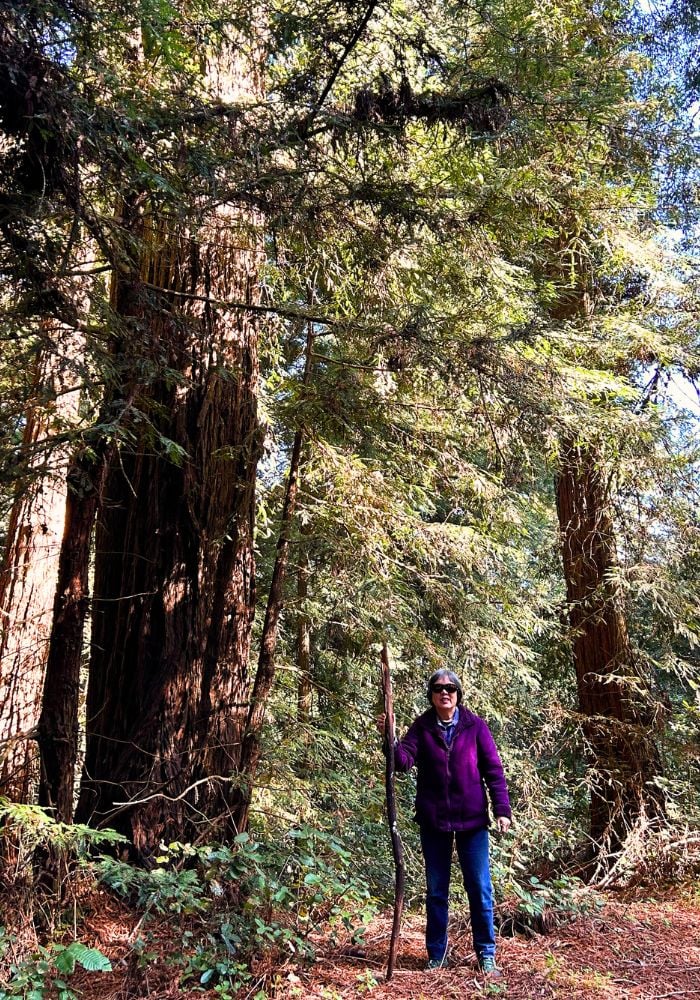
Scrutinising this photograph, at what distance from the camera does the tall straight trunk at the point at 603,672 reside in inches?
326

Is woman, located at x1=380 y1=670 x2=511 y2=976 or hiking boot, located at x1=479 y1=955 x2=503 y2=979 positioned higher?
woman, located at x1=380 y1=670 x2=511 y2=976

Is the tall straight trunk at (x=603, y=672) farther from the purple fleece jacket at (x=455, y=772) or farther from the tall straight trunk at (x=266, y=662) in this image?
the purple fleece jacket at (x=455, y=772)

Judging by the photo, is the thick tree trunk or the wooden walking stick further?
the thick tree trunk

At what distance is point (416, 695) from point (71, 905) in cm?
547

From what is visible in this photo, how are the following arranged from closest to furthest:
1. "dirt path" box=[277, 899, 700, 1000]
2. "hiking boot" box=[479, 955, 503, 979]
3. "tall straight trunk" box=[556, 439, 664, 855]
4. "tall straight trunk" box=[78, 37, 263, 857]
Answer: "dirt path" box=[277, 899, 700, 1000]
"hiking boot" box=[479, 955, 503, 979]
"tall straight trunk" box=[78, 37, 263, 857]
"tall straight trunk" box=[556, 439, 664, 855]

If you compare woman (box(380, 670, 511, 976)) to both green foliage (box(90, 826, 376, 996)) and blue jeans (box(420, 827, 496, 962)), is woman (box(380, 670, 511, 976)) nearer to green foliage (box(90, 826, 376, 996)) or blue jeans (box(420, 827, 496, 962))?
blue jeans (box(420, 827, 496, 962))

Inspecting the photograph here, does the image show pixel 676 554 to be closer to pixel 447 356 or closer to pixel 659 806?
pixel 659 806

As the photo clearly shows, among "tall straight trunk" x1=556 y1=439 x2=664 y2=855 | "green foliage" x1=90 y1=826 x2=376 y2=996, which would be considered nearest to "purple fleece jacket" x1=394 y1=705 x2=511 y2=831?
"green foliage" x1=90 y1=826 x2=376 y2=996

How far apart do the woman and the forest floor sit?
0.78ft

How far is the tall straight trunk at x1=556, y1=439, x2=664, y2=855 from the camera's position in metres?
8.29

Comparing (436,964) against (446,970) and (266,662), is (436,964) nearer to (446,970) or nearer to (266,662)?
(446,970)

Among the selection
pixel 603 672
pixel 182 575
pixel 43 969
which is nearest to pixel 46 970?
pixel 43 969

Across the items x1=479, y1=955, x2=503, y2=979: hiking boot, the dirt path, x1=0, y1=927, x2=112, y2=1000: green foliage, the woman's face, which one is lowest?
the dirt path

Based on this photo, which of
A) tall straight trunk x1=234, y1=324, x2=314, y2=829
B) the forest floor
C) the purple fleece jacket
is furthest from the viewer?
tall straight trunk x1=234, y1=324, x2=314, y2=829
